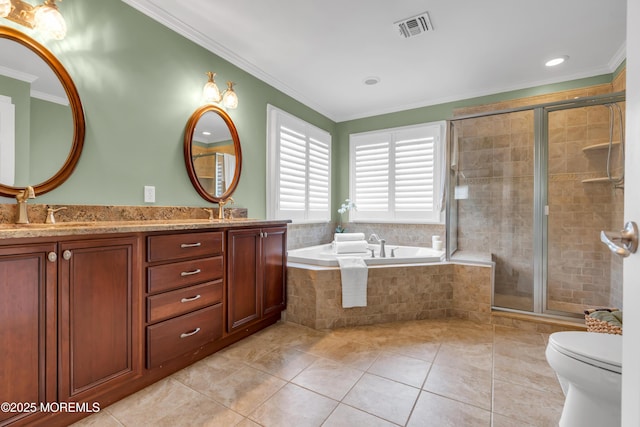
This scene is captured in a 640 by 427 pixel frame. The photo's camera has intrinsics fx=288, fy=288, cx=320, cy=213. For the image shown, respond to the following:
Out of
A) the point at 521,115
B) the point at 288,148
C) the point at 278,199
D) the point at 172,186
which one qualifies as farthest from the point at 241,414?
the point at 521,115

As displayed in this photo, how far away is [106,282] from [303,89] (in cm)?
290

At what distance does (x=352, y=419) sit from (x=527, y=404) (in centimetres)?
98

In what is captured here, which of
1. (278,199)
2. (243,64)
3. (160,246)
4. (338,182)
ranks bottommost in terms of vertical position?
(160,246)

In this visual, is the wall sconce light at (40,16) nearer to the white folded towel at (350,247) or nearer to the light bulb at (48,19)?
the light bulb at (48,19)

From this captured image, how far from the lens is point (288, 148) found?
3484 millimetres

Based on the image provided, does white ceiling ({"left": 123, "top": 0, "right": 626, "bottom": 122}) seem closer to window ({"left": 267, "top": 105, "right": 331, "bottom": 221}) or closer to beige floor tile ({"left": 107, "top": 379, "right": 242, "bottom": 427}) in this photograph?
window ({"left": 267, "top": 105, "right": 331, "bottom": 221})

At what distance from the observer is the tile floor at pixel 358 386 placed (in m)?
1.47

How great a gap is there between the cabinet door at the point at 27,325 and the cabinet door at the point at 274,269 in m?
1.39

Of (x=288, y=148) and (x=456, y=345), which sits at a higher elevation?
(x=288, y=148)

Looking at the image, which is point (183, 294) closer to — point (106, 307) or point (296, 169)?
point (106, 307)

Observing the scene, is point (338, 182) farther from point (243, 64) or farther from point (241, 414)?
point (241, 414)

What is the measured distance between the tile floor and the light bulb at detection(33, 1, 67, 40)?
2040 millimetres

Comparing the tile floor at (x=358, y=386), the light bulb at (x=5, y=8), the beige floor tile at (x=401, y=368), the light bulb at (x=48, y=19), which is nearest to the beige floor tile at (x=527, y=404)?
the tile floor at (x=358, y=386)

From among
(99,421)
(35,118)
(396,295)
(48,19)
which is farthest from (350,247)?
(48,19)
